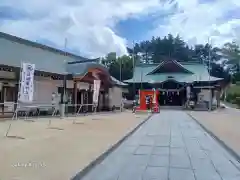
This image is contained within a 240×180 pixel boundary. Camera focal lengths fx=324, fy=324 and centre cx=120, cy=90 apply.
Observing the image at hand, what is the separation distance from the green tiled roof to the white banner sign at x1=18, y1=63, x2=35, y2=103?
3588cm

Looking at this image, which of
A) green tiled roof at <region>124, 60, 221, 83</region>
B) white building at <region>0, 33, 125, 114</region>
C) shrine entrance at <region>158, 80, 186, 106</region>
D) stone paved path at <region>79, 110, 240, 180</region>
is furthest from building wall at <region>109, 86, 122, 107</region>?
stone paved path at <region>79, 110, 240, 180</region>

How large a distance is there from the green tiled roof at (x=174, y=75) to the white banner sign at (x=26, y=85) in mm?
35879

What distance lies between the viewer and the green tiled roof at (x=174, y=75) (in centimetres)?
4750

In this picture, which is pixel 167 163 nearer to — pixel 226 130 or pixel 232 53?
pixel 226 130

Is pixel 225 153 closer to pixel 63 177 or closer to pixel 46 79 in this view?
pixel 63 177

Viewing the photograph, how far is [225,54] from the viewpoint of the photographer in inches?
3223

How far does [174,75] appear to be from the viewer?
49156mm

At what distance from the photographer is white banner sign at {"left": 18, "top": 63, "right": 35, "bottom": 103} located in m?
12.0

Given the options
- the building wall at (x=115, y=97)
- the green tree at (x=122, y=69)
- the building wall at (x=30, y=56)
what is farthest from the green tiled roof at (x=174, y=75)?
the building wall at (x=30, y=56)

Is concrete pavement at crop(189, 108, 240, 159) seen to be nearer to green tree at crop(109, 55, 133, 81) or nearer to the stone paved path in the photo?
the stone paved path

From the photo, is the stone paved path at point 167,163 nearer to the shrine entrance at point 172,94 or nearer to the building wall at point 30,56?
the building wall at point 30,56

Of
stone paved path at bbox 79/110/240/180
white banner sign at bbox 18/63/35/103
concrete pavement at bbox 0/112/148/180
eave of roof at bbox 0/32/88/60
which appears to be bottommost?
stone paved path at bbox 79/110/240/180

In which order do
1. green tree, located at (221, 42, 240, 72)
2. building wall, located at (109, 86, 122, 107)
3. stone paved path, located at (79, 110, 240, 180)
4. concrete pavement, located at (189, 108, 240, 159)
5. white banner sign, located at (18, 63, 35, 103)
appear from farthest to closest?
1. green tree, located at (221, 42, 240, 72)
2. building wall, located at (109, 86, 122, 107)
3. white banner sign, located at (18, 63, 35, 103)
4. concrete pavement, located at (189, 108, 240, 159)
5. stone paved path, located at (79, 110, 240, 180)

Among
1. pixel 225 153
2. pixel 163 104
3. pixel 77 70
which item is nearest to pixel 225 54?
pixel 163 104
